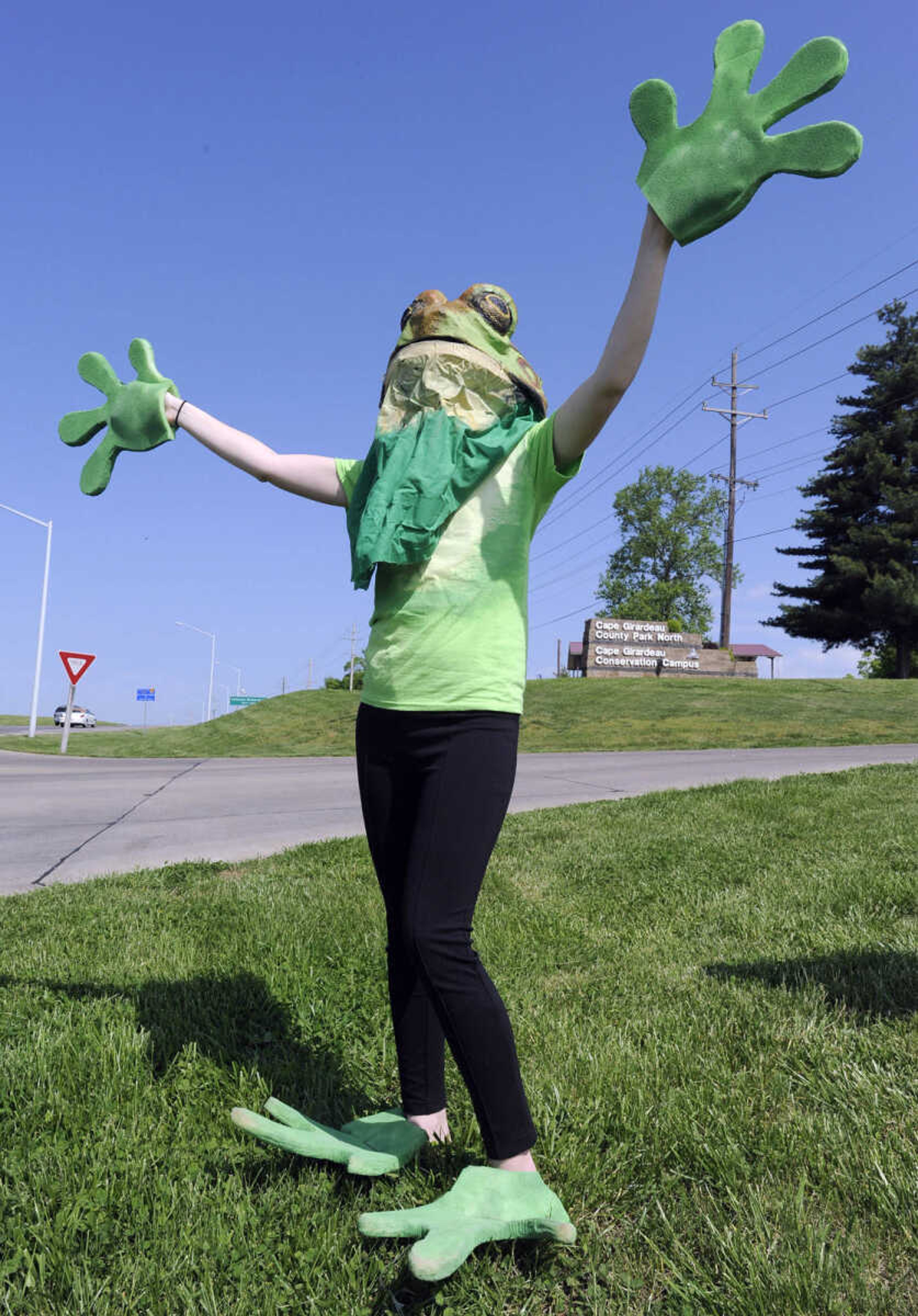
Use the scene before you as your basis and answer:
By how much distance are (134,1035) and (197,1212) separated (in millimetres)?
926

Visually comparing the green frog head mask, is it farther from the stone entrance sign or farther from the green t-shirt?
the stone entrance sign

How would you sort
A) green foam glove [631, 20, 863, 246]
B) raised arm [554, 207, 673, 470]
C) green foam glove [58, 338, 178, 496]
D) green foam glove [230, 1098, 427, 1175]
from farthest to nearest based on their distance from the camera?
green foam glove [58, 338, 178, 496]
green foam glove [230, 1098, 427, 1175]
raised arm [554, 207, 673, 470]
green foam glove [631, 20, 863, 246]

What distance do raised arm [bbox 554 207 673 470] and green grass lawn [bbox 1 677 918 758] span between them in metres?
16.6

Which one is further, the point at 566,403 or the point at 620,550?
the point at 620,550

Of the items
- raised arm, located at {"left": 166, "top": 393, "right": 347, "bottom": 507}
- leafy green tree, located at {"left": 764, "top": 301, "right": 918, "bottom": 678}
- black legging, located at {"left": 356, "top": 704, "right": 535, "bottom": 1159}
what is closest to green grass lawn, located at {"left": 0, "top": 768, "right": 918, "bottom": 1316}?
black legging, located at {"left": 356, "top": 704, "right": 535, "bottom": 1159}

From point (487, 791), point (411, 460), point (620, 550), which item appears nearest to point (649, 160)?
point (411, 460)

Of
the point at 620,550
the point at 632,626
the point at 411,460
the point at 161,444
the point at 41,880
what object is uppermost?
the point at 620,550

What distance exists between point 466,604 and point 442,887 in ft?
2.09

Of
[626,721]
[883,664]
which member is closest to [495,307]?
[626,721]

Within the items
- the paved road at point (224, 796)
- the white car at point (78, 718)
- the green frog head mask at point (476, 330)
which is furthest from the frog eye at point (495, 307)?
the white car at point (78, 718)

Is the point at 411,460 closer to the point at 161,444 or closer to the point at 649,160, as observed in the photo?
the point at 649,160

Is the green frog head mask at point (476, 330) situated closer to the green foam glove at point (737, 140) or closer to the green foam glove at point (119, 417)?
the green foam glove at point (737, 140)

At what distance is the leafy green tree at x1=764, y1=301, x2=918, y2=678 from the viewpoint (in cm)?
3500

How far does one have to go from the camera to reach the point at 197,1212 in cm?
180
